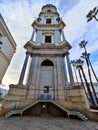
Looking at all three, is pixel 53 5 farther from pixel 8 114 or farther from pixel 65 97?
pixel 8 114

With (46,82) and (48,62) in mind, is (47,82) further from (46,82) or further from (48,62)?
(48,62)

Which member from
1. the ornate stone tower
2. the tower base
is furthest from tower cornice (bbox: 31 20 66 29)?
the tower base

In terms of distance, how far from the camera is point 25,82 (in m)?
16.4

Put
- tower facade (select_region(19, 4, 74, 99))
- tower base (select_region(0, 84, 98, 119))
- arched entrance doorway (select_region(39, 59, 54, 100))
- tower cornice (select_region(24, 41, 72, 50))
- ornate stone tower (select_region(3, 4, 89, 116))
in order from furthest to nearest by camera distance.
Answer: tower cornice (select_region(24, 41, 72, 50)) → tower facade (select_region(19, 4, 74, 99)) → arched entrance doorway (select_region(39, 59, 54, 100)) → ornate stone tower (select_region(3, 4, 89, 116)) → tower base (select_region(0, 84, 98, 119))

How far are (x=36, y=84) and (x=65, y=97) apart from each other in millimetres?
5308

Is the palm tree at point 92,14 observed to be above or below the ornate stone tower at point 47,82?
above

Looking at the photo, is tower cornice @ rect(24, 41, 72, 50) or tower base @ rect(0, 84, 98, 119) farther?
tower cornice @ rect(24, 41, 72, 50)

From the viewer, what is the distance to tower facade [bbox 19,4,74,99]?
15422 millimetres

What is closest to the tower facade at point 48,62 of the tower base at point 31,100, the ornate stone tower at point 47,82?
the ornate stone tower at point 47,82

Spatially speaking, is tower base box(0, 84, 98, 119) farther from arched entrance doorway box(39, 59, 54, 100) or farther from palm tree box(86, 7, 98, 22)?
palm tree box(86, 7, 98, 22)

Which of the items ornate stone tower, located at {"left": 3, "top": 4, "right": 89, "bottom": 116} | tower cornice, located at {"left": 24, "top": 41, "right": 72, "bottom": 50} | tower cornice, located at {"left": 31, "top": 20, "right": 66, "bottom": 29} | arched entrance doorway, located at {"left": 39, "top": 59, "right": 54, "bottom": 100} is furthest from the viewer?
tower cornice, located at {"left": 31, "top": 20, "right": 66, "bottom": 29}

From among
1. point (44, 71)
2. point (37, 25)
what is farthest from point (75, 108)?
point (37, 25)

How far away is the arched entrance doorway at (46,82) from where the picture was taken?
1472cm

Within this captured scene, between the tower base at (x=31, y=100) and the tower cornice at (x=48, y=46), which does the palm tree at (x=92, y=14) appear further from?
the tower base at (x=31, y=100)
